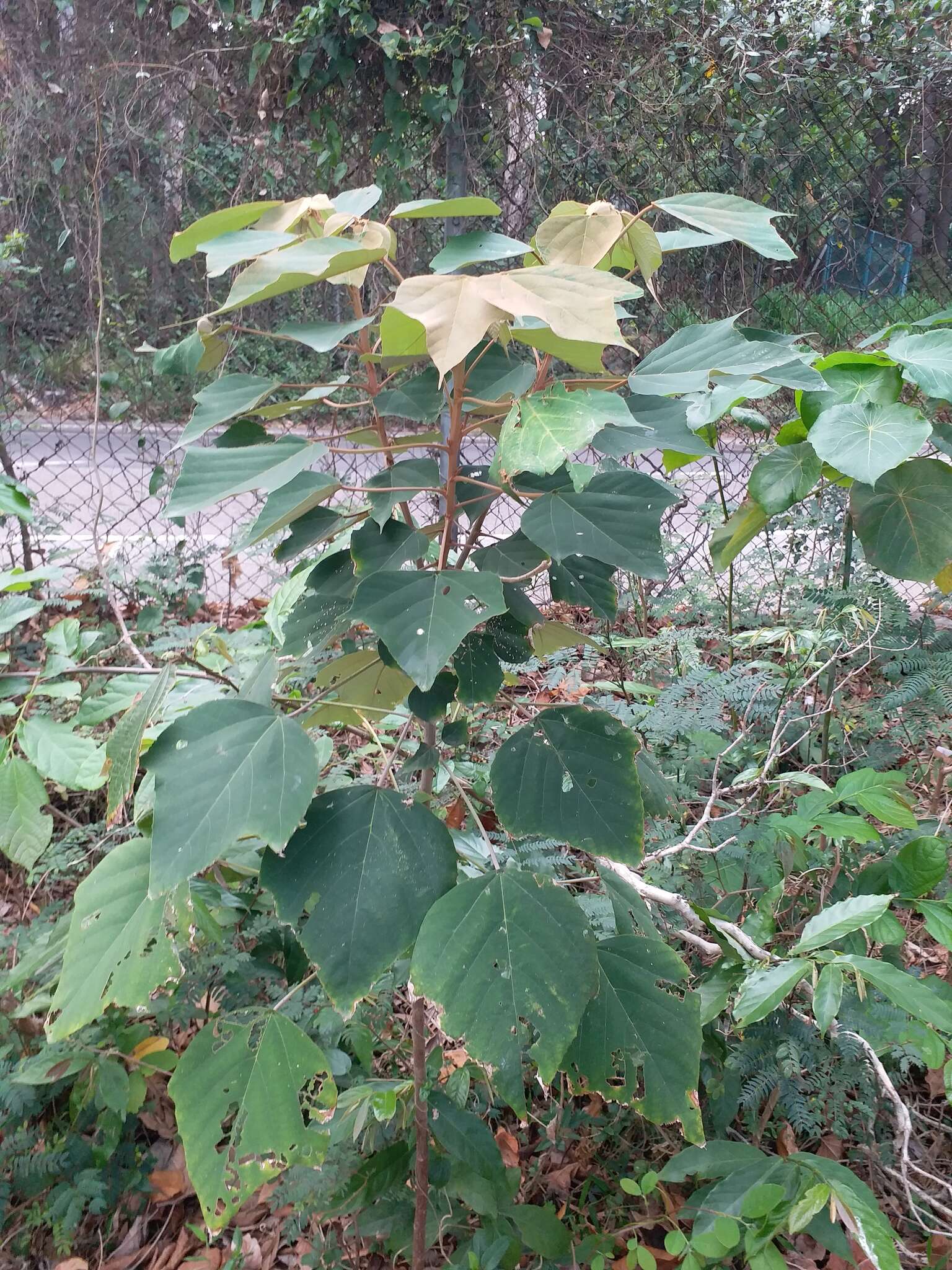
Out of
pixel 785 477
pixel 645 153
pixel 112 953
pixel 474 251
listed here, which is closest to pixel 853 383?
pixel 785 477

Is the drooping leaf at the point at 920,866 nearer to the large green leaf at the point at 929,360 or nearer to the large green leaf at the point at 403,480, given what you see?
the large green leaf at the point at 929,360

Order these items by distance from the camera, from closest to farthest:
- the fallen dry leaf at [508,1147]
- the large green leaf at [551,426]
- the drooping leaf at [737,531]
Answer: the large green leaf at [551,426]
the drooping leaf at [737,531]
the fallen dry leaf at [508,1147]

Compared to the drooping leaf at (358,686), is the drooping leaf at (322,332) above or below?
above

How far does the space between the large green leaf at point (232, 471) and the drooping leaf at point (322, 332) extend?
11 cm

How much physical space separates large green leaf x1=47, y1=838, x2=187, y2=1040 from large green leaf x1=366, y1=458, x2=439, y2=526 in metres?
0.48

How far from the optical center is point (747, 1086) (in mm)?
1285

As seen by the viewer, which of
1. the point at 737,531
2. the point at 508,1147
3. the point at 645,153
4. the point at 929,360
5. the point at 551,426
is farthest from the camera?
the point at 645,153

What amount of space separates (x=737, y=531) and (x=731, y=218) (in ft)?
1.97

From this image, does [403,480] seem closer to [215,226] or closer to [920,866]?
[215,226]

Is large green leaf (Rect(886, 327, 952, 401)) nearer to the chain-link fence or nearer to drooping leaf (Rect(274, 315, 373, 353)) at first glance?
drooping leaf (Rect(274, 315, 373, 353))

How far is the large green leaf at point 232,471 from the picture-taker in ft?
2.55

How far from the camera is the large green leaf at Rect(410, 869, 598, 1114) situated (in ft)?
2.42

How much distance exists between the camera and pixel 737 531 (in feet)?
4.42

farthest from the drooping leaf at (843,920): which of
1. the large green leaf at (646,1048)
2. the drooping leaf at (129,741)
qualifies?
the drooping leaf at (129,741)
